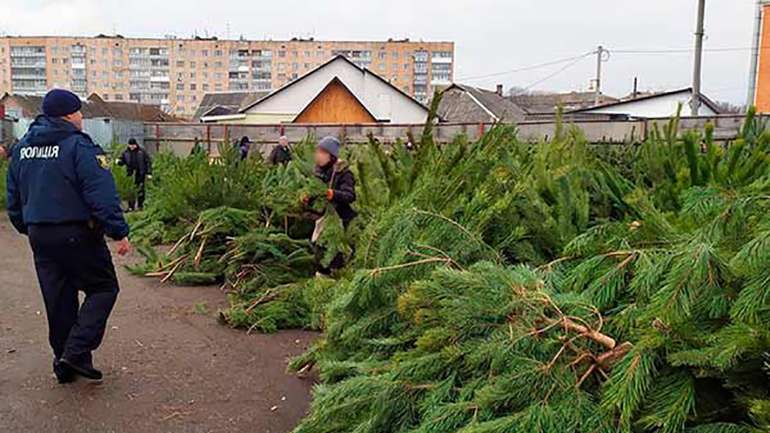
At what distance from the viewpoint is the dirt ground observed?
371 centimetres

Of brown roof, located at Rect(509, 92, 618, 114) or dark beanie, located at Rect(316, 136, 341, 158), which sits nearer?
dark beanie, located at Rect(316, 136, 341, 158)

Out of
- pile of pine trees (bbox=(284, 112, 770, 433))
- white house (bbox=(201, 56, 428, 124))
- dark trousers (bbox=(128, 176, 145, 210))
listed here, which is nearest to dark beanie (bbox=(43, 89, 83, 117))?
pile of pine trees (bbox=(284, 112, 770, 433))

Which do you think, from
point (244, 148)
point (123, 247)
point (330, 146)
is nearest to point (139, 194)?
point (244, 148)

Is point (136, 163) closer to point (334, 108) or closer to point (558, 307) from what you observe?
point (558, 307)

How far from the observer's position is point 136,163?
13.8 meters

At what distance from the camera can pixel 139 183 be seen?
13727mm

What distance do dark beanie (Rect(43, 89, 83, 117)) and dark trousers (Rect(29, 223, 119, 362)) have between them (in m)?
0.70

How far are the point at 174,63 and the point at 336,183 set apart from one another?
2957 inches

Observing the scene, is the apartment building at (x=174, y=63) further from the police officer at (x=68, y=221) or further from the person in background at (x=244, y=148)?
the police officer at (x=68, y=221)

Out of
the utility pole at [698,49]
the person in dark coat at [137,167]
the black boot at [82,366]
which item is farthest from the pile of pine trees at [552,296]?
the utility pole at [698,49]

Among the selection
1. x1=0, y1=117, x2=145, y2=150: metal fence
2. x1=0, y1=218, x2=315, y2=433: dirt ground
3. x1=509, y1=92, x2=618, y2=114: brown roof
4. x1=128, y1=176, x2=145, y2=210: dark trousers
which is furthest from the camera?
x1=509, y1=92, x2=618, y2=114: brown roof

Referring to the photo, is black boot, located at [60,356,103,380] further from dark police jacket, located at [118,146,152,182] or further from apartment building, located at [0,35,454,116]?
apartment building, located at [0,35,454,116]

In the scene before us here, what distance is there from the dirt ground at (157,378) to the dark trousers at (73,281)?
314mm

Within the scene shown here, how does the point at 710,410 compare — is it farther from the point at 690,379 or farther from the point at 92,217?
the point at 92,217
